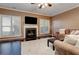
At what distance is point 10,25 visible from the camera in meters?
7.04

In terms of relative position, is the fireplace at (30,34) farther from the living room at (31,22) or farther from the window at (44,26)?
the window at (44,26)

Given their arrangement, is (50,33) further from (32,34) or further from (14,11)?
(14,11)

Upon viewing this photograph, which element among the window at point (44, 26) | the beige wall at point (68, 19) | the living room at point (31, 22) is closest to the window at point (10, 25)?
the living room at point (31, 22)

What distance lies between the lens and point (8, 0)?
0.88m

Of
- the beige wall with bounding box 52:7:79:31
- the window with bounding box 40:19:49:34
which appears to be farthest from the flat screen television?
the beige wall with bounding box 52:7:79:31

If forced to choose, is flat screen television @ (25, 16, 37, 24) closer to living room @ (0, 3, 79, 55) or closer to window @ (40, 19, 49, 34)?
living room @ (0, 3, 79, 55)

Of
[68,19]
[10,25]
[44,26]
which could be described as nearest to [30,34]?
[10,25]

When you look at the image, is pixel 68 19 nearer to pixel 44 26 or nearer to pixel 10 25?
pixel 44 26

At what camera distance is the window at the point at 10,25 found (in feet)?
21.9

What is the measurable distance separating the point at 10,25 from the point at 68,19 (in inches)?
149

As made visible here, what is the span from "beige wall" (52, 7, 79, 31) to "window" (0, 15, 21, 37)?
9.30ft

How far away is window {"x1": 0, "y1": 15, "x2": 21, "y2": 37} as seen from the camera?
262 inches

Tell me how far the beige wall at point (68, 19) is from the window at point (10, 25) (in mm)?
2835
